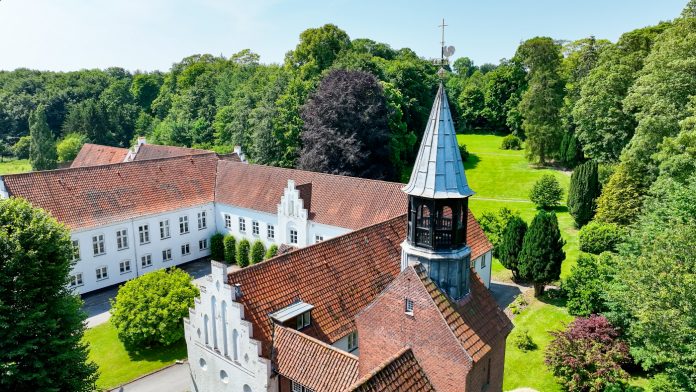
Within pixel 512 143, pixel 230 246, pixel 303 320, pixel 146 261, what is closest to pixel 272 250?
pixel 230 246

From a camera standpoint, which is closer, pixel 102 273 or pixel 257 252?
pixel 102 273

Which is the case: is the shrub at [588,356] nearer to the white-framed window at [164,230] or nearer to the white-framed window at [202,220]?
the white-framed window at [202,220]

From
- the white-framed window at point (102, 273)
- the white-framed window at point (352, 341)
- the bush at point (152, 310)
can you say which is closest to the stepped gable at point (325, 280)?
the white-framed window at point (352, 341)

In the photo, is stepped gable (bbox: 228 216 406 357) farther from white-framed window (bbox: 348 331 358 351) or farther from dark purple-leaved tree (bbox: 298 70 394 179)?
dark purple-leaved tree (bbox: 298 70 394 179)

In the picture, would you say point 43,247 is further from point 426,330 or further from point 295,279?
point 426,330

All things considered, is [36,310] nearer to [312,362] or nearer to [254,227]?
[312,362]

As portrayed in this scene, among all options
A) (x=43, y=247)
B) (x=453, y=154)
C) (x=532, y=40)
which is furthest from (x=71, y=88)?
(x=453, y=154)
